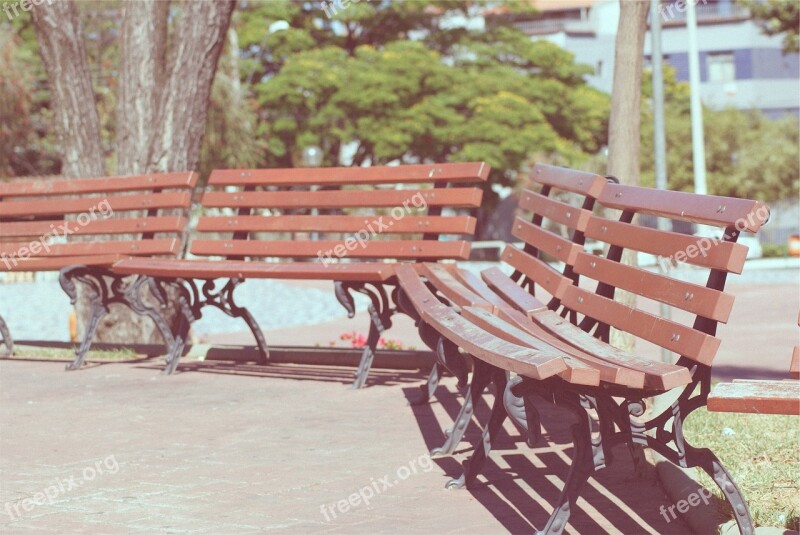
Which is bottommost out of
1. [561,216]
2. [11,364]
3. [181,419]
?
[11,364]

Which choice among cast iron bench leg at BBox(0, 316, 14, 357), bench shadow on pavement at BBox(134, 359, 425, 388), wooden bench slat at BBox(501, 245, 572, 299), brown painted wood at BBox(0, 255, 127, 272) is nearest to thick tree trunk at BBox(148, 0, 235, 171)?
brown painted wood at BBox(0, 255, 127, 272)

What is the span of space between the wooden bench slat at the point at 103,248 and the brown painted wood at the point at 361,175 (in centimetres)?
49

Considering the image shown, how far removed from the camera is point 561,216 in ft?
20.3

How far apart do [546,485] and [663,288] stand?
1.00 meters

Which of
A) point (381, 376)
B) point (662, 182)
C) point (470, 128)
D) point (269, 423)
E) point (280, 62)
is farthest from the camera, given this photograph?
point (280, 62)

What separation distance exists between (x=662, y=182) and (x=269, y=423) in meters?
6.58

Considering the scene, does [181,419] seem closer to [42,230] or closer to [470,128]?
[42,230]

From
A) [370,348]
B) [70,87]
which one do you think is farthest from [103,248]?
[370,348]

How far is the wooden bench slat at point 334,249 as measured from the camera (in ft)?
24.1

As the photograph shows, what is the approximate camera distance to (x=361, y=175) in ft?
25.7

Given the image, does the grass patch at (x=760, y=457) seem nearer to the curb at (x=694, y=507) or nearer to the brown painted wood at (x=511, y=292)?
the curb at (x=694, y=507)

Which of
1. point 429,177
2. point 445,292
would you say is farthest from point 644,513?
point 429,177

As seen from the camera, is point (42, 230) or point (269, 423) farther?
point (42, 230)

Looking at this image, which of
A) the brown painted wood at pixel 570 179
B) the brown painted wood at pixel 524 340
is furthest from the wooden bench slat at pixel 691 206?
the brown painted wood at pixel 524 340
